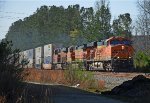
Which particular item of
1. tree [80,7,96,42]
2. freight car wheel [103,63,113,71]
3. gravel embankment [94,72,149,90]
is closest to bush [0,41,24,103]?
gravel embankment [94,72,149,90]

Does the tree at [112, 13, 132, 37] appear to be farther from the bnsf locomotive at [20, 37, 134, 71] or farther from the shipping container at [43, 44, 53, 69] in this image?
the bnsf locomotive at [20, 37, 134, 71]

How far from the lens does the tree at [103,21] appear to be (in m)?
101

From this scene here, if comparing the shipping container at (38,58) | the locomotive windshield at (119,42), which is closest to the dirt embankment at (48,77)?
the locomotive windshield at (119,42)

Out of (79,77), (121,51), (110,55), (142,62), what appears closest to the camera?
(79,77)

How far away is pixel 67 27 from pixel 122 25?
19.4 m

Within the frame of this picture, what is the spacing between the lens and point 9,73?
38.6 feet

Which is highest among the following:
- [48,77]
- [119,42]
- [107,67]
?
[119,42]

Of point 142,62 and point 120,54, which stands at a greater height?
point 120,54

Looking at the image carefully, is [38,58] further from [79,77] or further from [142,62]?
[79,77]

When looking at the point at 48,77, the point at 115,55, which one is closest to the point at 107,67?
the point at 115,55

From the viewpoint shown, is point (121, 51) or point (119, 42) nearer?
point (121, 51)

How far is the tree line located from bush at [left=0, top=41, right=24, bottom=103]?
7829 centimetres

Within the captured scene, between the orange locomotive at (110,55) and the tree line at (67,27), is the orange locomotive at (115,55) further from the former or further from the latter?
the tree line at (67,27)

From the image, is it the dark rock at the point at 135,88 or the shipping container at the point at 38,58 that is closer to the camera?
the dark rock at the point at 135,88
